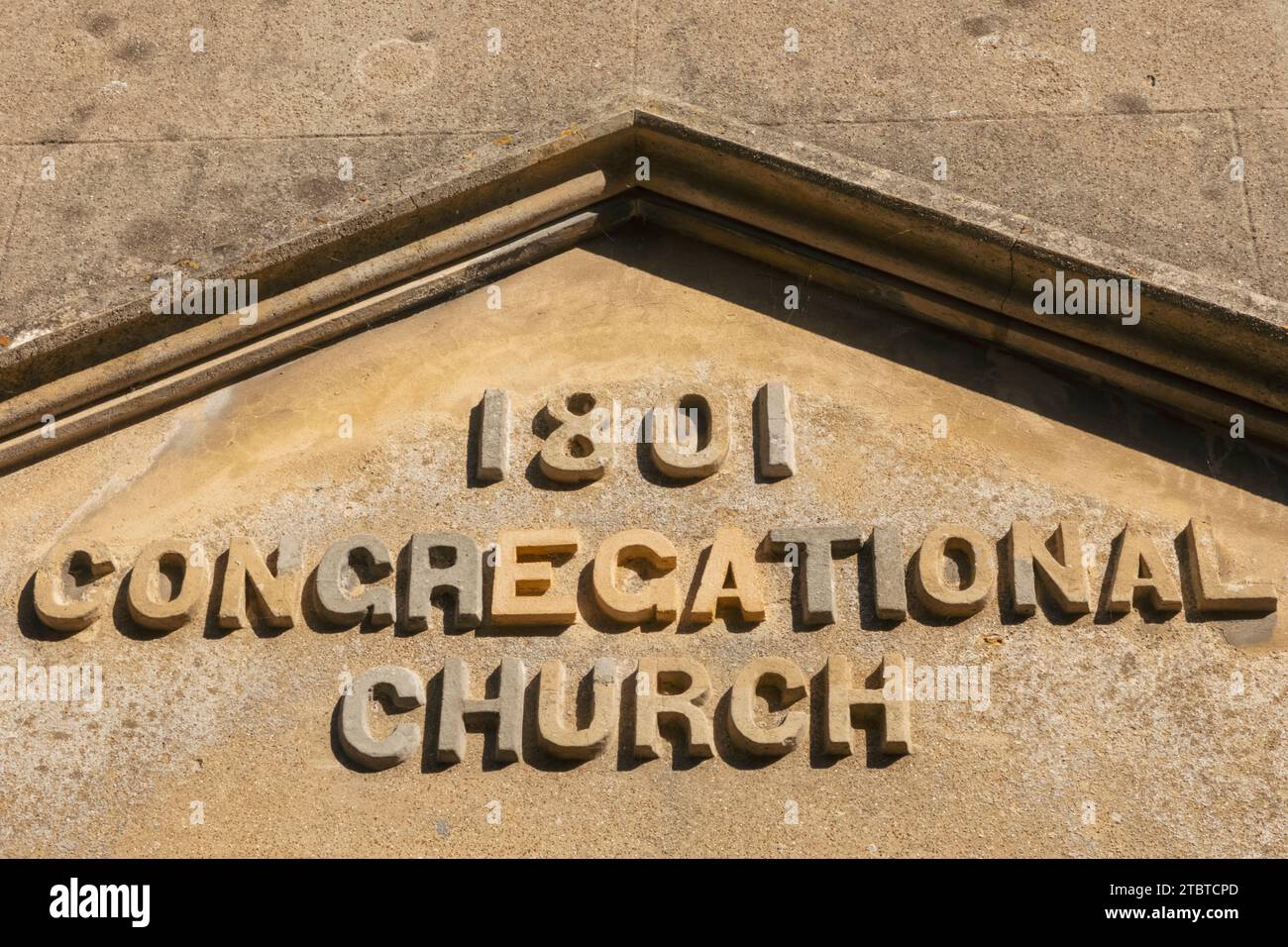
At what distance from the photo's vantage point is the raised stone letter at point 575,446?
245 inches

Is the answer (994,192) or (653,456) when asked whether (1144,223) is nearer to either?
(994,192)

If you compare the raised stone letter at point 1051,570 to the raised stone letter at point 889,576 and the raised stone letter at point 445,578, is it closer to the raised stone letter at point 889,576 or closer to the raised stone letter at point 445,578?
the raised stone letter at point 889,576

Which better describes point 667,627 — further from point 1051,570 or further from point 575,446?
point 1051,570

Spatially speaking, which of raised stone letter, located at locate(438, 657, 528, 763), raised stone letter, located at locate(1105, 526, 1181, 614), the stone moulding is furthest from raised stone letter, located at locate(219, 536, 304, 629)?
raised stone letter, located at locate(1105, 526, 1181, 614)

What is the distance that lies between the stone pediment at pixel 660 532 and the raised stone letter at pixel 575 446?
0.02m

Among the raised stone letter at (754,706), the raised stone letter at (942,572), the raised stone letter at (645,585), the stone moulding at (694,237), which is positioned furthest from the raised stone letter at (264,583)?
the raised stone letter at (942,572)

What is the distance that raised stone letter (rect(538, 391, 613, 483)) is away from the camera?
6.21 metres

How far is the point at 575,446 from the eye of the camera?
6.32 meters

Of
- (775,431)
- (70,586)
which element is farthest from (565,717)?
(70,586)

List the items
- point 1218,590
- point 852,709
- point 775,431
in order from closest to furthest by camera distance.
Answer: point 852,709 < point 1218,590 < point 775,431

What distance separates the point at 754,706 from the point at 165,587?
2141 mm

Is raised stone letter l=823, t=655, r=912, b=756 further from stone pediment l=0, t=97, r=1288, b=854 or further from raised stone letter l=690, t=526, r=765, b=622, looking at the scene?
raised stone letter l=690, t=526, r=765, b=622

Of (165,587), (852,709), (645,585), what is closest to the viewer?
(852,709)
